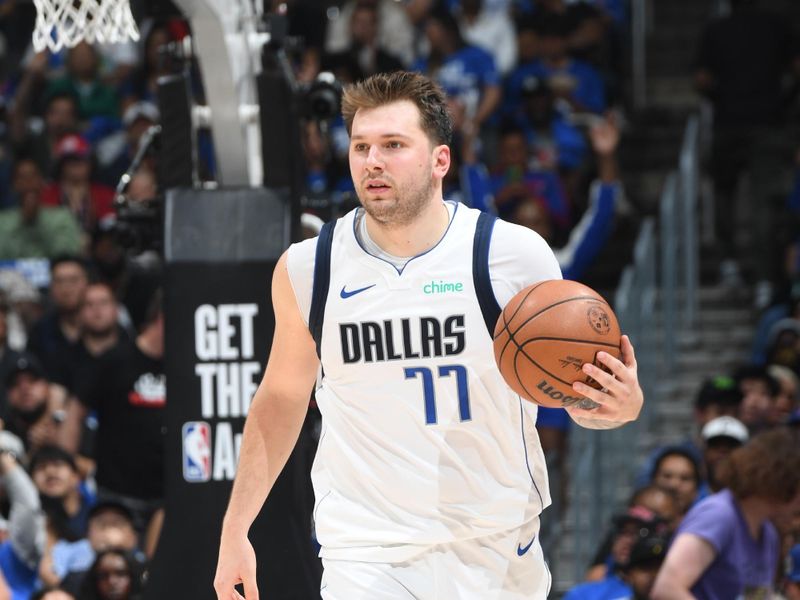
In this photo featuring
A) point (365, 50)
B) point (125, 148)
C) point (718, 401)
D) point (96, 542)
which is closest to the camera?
point (96, 542)

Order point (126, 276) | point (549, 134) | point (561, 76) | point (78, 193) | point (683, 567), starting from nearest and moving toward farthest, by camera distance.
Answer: point (683, 567), point (126, 276), point (78, 193), point (549, 134), point (561, 76)

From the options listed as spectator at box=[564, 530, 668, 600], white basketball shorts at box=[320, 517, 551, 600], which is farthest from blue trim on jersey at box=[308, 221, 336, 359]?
spectator at box=[564, 530, 668, 600]

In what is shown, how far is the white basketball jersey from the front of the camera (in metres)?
4.83

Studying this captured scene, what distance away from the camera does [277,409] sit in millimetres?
5043

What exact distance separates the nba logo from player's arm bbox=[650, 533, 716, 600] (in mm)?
1985

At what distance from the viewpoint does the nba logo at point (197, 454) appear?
6.99 metres

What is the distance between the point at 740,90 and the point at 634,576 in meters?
7.16

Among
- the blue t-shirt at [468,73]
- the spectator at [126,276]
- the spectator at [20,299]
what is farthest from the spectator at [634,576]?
the blue t-shirt at [468,73]

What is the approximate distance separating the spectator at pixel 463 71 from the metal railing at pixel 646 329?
5.63 feet

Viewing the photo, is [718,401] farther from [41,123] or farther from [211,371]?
[41,123]

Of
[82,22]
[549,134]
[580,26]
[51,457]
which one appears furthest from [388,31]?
[82,22]

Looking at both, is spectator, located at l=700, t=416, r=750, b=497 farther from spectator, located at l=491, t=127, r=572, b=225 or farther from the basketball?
the basketball

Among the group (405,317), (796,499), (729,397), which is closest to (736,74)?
(729,397)

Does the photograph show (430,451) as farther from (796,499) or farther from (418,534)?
(796,499)
